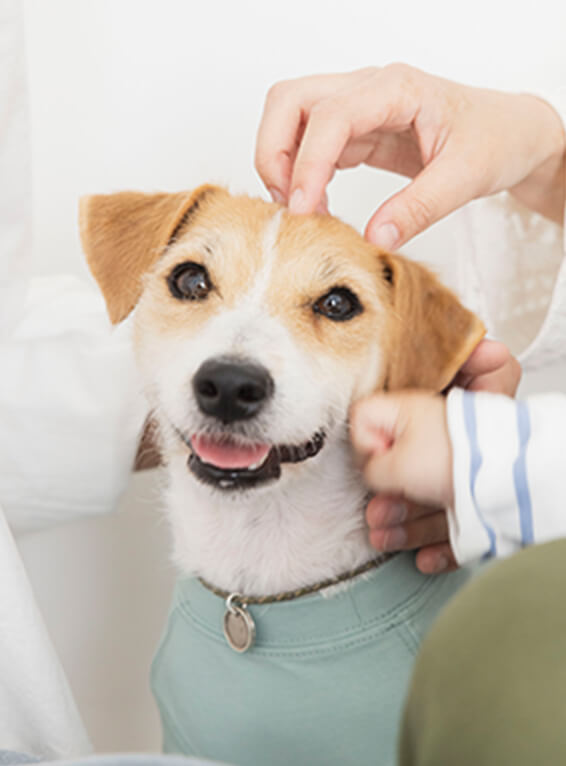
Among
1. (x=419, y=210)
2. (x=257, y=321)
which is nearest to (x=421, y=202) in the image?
(x=419, y=210)

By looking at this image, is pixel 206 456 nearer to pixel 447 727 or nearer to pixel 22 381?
pixel 22 381

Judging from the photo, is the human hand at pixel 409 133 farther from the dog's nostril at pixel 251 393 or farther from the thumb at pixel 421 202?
the dog's nostril at pixel 251 393

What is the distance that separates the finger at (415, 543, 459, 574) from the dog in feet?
0.06

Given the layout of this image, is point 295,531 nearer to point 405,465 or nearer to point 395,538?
point 395,538

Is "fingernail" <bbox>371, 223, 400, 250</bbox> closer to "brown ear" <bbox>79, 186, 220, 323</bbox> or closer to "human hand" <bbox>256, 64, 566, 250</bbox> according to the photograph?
"human hand" <bbox>256, 64, 566, 250</bbox>

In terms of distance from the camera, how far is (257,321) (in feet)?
2.67

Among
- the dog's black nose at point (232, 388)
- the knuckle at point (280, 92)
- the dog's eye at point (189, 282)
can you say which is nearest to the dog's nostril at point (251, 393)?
the dog's black nose at point (232, 388)

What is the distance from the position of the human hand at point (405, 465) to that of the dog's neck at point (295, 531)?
0.12 feet

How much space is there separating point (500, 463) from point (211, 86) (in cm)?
100

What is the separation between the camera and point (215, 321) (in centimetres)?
83

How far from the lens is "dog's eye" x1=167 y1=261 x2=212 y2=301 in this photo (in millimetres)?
906

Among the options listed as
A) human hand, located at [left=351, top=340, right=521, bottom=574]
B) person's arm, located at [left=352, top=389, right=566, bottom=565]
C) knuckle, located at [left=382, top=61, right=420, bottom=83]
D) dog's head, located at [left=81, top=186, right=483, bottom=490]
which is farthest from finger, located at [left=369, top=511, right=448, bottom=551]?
knuckle, located at [left=382, top=61, right=420, bottom=83]

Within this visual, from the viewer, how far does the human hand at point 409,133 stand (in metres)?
0.89

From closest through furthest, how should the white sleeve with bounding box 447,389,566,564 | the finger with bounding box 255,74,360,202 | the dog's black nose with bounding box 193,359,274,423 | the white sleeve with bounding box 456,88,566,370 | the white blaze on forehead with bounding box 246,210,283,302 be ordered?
1. the white sleeve with bounding box 447,389,566,564
2. the dog's black nose with bounding box 193,359,274,423
3. the white blaze on forehead with bounding box 246,210,283,302
4. the finger with bounding box 255,74,360,202
5. the white sleeve with bounding box 456,88,566,370
